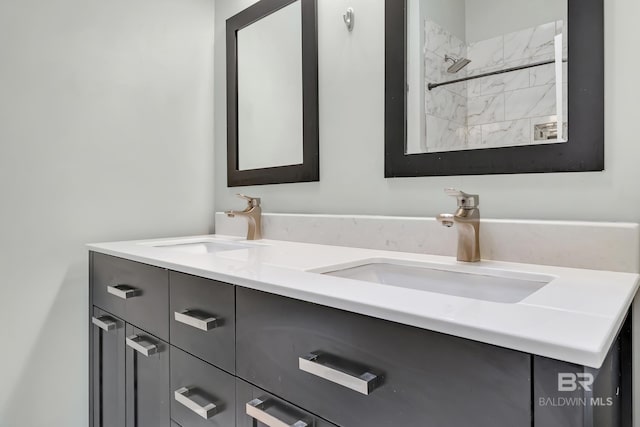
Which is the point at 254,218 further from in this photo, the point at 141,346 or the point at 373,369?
the point at 373,369

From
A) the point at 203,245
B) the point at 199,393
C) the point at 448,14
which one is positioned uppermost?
the point at 448,14

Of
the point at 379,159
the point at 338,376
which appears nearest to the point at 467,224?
the point at 379,159

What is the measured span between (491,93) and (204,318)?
0.89m

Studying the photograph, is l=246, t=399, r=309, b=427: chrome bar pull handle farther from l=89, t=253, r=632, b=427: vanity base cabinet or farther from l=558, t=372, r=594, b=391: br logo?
l=558, t=372, r=594, b=391: br logo

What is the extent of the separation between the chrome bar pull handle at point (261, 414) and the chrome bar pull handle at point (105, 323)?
0.71 metres

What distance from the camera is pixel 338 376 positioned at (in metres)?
0.58

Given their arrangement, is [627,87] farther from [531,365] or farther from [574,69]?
[531,365]

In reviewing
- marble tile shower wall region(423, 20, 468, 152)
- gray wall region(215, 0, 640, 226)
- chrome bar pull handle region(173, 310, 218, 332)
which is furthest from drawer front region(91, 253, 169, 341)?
marble tile shower wall region(423, 20, 468, 152)

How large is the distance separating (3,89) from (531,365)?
5.26ft

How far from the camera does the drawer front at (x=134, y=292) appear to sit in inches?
Result: 40.1

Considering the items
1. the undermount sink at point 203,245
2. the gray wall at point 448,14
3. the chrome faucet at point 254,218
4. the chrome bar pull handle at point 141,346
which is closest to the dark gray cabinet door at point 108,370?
the chrome bar pull handle at point 141,346

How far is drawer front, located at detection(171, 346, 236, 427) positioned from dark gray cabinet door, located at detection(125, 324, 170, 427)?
0.05 meters

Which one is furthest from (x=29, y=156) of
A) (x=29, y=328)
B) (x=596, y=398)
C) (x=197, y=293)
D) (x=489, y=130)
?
(x=596, y=398)

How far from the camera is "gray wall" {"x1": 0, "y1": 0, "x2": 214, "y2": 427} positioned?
4.23 feet
